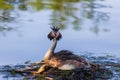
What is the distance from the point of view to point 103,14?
46.6 ft

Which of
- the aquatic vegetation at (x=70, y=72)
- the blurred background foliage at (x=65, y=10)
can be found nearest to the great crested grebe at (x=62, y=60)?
the aquatic vegetation at (x=70, y=72)

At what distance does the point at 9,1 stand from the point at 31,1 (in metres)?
0.68

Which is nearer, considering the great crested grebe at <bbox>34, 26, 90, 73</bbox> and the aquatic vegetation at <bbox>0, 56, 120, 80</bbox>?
the aquatic vegetation at <bbox>0, 56, 120, 80</bbox>

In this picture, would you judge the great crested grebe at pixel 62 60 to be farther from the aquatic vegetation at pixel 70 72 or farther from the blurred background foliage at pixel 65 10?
the blurred background foliage at pixel 65 10

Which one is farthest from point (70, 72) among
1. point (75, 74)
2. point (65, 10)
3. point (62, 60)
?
point (65, 10)

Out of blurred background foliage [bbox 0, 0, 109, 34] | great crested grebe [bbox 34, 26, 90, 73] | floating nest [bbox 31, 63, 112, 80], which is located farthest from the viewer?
blurred background foliage [bbox 0, 0, 109, 34]

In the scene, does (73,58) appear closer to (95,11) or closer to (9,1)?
(95,11)

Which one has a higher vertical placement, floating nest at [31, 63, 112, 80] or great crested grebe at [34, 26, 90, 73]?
great crested grebe at [34, 26, 90, 73]

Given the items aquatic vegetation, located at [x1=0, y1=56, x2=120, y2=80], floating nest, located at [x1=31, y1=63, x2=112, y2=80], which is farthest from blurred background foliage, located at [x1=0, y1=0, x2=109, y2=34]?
floating nest, located at [x1=31, y1=63, x2=112, y2=80]

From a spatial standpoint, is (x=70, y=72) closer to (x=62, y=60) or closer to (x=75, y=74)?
(x=75, y=74)

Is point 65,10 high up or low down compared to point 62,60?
down

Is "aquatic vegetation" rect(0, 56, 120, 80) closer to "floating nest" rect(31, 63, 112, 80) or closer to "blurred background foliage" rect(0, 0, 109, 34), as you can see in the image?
"floating nest" rect(31, 63, 112, 80)

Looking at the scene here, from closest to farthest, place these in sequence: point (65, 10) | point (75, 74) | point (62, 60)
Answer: point (75, 74) → point (62, 60) → point (65, 10)

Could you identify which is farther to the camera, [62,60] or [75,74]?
[62,60]
